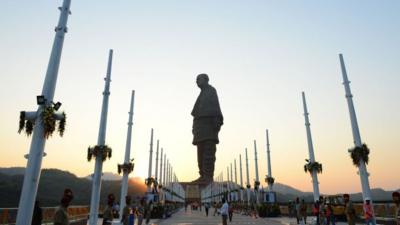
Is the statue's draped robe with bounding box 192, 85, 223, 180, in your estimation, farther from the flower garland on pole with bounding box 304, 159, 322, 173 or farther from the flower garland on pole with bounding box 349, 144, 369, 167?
the flower garland on pole with bounding box 349, 144, 369, 167

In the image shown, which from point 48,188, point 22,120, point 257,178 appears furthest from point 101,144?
point 48,188

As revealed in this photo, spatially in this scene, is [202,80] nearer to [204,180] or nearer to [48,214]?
[204,180]

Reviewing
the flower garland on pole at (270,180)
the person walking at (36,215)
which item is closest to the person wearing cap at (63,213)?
the person walking at (36,215)

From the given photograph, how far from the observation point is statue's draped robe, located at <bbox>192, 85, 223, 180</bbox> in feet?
333

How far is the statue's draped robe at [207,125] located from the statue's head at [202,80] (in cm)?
117

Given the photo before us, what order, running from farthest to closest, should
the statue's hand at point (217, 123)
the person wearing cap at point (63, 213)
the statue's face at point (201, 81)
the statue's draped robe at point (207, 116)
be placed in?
1. the statue's hand at point (217, 123)
2. the statue's face at point (201, 81)
3. the statue's draped robe at point (207, 116)
4. the person wearing cap at point (63, 213)

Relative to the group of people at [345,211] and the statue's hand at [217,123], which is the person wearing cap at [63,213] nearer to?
the group of people at [345,211]

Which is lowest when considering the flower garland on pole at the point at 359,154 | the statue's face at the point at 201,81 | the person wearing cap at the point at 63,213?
the person wearing cap at the point at 63,213

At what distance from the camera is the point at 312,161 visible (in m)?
31.2

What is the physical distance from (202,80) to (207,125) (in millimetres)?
13676

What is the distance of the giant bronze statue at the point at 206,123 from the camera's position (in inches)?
4003

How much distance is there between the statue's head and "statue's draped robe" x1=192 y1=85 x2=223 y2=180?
1171 millimetres

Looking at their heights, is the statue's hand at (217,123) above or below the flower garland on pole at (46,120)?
above

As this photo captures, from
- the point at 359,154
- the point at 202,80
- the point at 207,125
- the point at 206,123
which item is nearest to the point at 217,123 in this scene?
the point at 207,125
